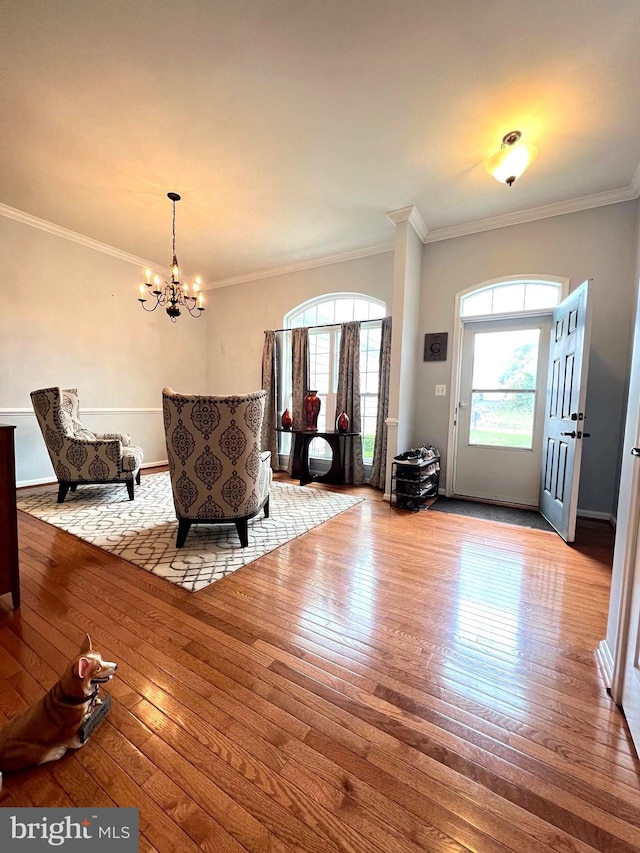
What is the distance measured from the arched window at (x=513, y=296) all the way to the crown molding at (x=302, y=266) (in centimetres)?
124

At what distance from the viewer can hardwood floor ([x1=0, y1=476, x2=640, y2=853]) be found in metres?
0.84

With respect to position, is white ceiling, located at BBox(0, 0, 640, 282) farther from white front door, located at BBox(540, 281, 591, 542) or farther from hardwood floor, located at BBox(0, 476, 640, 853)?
hardwood floor, located at BBox(0, 476, 640, 853)

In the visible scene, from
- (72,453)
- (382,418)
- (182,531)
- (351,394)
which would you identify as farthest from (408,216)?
(72,453)

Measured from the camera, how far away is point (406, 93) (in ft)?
6.94

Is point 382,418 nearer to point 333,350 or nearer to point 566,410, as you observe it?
point 333,350

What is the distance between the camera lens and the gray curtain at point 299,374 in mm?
4793

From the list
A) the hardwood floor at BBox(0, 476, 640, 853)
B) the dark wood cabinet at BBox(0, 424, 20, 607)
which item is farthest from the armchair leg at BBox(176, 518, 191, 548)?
the dark wood cabinet at BBox(0, 424, 20, 607)

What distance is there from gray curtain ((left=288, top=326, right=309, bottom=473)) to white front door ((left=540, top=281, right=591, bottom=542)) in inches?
115

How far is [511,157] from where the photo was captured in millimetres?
2410

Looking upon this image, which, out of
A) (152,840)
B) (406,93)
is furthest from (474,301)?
(152,840)

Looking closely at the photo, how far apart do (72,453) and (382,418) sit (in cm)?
334

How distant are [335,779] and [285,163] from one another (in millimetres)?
3717

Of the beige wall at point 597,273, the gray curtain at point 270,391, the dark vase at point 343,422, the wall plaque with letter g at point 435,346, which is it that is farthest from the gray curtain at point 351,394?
the beige wall at point 597,273

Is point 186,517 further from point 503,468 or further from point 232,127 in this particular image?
point 503,468
